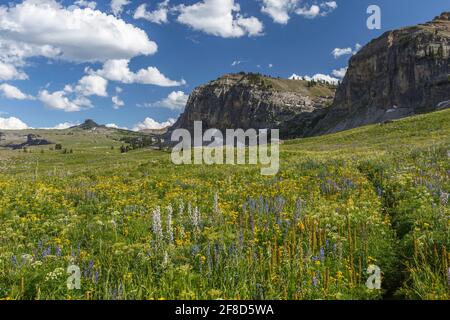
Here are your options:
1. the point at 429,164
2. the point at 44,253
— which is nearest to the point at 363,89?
the point at 429,164

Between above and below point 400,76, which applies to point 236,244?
below

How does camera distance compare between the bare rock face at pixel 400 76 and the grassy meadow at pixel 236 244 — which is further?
the bare rock face at pixel 400 76

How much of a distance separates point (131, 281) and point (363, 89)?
673 feet

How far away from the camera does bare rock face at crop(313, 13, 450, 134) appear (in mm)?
141900

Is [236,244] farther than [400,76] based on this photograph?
No

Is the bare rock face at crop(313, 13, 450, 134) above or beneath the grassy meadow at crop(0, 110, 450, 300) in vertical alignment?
above

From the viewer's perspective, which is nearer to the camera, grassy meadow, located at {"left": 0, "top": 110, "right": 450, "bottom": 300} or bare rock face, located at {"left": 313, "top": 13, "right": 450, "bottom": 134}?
grassy meadow, located at {"left": 0, "top": 110, "right": 450, "bottom": 300}

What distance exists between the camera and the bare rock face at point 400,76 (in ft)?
466

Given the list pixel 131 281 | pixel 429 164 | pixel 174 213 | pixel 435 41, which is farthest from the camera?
pixel 435 41

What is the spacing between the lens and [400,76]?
163 m

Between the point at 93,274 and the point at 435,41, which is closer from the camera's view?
the point at 93,274

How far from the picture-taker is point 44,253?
7.38 metres
